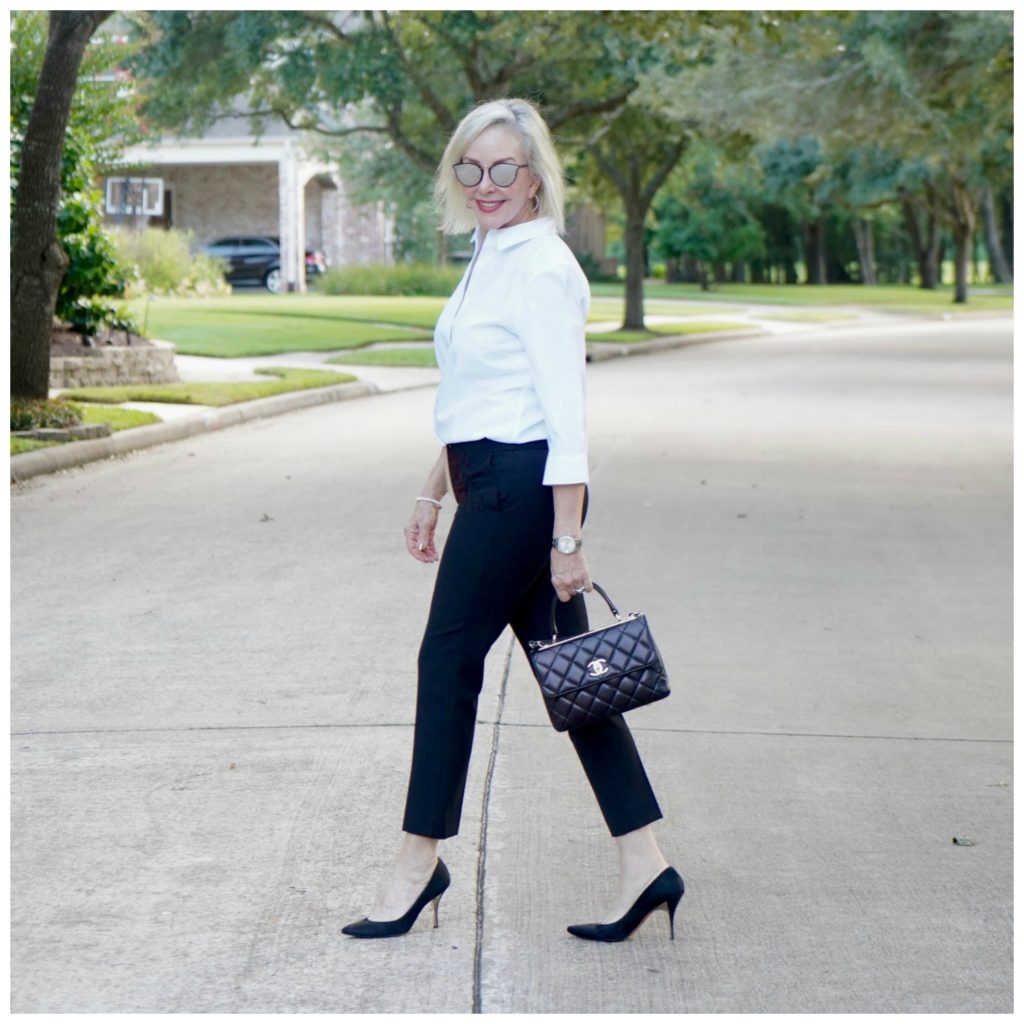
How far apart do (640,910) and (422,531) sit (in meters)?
1.08

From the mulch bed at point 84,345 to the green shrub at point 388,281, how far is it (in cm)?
2530

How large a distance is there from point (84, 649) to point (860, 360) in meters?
21.9

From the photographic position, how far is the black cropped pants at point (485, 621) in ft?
12.9

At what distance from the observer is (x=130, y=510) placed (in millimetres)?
10930

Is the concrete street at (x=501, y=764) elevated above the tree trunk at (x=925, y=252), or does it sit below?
below

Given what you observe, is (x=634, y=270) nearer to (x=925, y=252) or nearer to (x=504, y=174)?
(x=504, y=174)

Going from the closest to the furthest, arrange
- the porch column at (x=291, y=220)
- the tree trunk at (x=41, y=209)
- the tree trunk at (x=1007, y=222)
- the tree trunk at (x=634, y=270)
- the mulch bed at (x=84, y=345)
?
the tree trunk at (x=41, y=209), the mulch bed at (x=84, y=345), the tree trunk at (x=634, y=270), the porch column at (x=291, y=220), the tree trunk at (x=1007, y=222)

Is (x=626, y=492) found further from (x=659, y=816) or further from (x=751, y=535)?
(x=659, y=816)

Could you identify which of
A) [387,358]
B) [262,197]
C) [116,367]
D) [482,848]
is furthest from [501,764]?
[262,197]

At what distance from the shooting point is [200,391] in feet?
58.1

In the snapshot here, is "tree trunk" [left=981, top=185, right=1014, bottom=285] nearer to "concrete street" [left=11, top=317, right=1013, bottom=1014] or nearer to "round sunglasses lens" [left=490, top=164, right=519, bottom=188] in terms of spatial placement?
"concrete street" [left=11, top=317, right=1013, bottom=1014]

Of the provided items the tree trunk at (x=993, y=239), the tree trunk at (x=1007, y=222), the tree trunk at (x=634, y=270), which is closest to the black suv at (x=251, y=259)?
the tree trunk at (x=634, y=270)

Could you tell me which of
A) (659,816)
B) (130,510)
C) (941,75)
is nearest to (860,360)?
(941,75)

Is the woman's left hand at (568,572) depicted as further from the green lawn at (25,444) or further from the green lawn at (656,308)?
the green lawn at (656,308)
